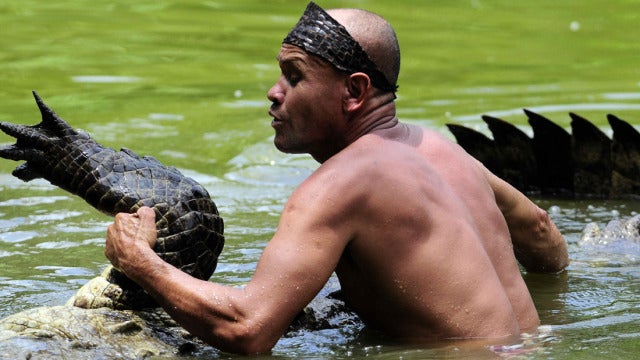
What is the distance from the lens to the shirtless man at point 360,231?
14.7 feet

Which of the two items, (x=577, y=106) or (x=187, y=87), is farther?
(x=187, y=87)

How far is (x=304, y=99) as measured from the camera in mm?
4766

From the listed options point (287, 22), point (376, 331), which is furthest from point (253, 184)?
point (287, 22)

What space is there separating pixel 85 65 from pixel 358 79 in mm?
7483

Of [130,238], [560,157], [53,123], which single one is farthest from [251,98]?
[130,238]

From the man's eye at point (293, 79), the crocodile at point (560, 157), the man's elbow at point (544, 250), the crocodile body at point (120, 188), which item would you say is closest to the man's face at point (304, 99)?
the man's eye at point (293, 79)

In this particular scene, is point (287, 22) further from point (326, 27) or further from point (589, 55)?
point (326, 27)

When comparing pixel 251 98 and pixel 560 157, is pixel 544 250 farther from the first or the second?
pixel 251 98

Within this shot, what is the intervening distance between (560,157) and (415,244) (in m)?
3.84

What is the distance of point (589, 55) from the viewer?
13.2 meters

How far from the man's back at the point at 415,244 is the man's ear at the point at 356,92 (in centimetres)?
14

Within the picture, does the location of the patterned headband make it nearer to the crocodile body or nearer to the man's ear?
the man's ear

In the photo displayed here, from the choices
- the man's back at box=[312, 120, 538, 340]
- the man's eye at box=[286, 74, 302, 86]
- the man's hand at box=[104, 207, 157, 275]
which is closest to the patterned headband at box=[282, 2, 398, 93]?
the man's eye at box=[286, 74, 302, 86]

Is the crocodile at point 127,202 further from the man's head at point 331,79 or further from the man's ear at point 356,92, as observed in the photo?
the man's ear at point 356,92
